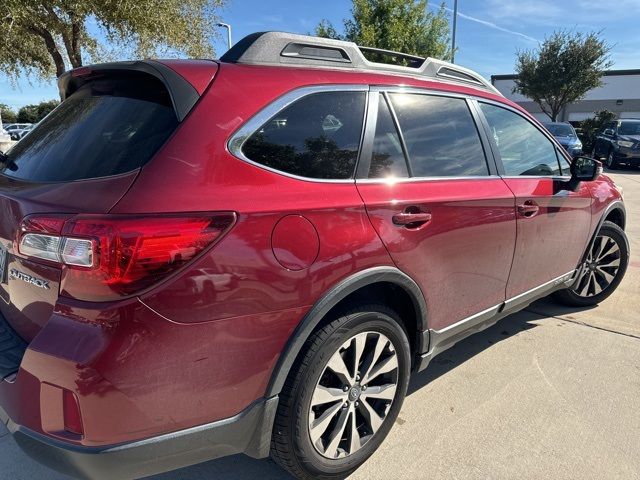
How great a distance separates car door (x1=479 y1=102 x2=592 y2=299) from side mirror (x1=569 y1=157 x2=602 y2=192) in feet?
0.17

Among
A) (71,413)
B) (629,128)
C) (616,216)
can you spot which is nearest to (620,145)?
(629,128)

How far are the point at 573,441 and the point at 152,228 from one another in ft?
7.73

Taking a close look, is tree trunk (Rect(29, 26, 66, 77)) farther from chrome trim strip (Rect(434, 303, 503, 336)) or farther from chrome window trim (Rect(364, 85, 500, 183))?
chrome trim strip (Rect(434, 303, 503, 336))

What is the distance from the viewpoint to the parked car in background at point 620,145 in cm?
1673

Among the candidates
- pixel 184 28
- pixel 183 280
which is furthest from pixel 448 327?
pixel 184 28

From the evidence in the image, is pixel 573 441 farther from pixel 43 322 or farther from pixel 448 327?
pixel 43 322

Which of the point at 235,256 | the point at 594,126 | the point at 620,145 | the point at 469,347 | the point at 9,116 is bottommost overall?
the point at 9,116

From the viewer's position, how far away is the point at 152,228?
61.9 inches

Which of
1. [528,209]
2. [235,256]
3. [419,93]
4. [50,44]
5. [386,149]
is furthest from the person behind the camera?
[50,44]

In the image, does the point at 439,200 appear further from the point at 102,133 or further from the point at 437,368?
the point at 102,133

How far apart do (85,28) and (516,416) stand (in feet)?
41.1

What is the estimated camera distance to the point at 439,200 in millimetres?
2447

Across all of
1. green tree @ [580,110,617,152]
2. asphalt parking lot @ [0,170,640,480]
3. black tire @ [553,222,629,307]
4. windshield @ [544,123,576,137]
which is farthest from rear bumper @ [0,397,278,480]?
green tree @ [580,110,617,152]

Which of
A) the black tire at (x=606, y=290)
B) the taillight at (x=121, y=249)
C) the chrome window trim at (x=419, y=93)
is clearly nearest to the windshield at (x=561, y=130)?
the black tire at (x=606, y=290)
